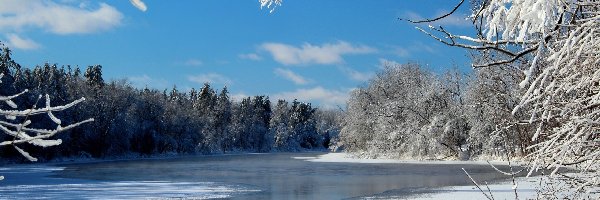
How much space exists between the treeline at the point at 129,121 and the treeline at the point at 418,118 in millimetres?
11065

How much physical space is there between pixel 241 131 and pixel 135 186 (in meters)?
79.9

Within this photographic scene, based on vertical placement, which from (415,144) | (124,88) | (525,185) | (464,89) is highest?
(124,88)

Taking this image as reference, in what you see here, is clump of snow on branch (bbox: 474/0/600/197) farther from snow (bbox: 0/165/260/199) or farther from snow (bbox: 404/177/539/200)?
snow (bbox: 0/165/260/199)

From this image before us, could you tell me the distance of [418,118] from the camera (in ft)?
155

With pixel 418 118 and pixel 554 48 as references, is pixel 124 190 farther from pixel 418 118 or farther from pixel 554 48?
pixel 418 118

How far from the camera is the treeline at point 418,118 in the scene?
41.8m

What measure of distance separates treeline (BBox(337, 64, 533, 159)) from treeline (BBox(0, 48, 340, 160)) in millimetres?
11065

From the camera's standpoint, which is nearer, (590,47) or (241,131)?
(590,47)

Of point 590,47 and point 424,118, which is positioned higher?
point 424,118

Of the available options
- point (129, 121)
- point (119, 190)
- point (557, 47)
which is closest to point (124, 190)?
point (119, 190)

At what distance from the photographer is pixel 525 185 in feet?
56.2

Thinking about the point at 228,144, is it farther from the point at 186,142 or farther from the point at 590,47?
the point at 590,47

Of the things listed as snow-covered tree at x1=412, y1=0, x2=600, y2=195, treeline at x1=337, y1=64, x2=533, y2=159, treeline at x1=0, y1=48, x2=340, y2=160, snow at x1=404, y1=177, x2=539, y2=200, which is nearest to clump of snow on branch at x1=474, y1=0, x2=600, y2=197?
snow-covered tree at x1=412, y1=0, x2=600, y2=195

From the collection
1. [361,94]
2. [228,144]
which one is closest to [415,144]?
[361,94]
